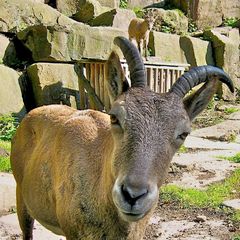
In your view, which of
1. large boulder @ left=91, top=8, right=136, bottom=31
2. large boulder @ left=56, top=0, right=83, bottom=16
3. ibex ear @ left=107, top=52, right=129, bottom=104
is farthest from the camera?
large boulder @ left=56, top=0, right=83, bottom=16

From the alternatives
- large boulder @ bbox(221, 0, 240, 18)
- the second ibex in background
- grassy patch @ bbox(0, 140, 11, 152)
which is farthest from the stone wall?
large boulder @ bbox(221, 0, 240, 18)

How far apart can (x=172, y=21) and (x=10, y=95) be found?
1069 cm

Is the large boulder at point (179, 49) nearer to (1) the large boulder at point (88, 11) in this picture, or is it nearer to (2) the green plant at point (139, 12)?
(1) the large boulder at point (88, 11)

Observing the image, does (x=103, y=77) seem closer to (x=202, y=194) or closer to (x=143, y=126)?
(x=202, y=194)

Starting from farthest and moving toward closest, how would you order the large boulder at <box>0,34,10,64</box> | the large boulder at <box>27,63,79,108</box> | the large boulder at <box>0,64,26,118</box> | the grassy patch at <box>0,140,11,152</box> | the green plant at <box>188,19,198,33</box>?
1. the green plant at <box>188,19,198,33</box>
2. the large boulder at <box>0,34,10,64</box>
3. the large boulder at <box>27,63,79,108</box>
4. the large boulder at <box>0,64,26,118</box>
5. the grassy patch at <box>0,140,11,152</box>

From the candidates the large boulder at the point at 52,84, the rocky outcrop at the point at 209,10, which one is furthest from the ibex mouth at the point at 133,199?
the rocky outcrop at the point at 209,10

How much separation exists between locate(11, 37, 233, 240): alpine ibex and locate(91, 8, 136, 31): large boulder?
1352 centimetres

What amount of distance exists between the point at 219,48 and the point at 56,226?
50.2 feet

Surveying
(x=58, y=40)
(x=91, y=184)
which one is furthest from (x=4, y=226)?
(x=58, y=40)

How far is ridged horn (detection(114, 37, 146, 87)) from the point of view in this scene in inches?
158

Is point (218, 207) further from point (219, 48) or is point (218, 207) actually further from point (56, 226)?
point (219, 48)

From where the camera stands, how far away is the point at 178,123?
3.72m

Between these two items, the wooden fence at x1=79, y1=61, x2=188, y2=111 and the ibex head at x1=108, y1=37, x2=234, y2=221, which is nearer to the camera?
the ibex head at x1=108, y1=37, x2=234, y2=221

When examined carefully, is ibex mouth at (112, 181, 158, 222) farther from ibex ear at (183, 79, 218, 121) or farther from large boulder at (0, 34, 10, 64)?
large boulder at (0, 34, 10, 64)
